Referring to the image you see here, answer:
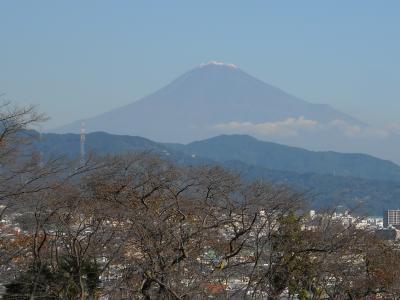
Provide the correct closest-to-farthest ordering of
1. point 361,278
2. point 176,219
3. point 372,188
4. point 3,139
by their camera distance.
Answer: point 3,139
point 176,219
point 361,278
point 372,188

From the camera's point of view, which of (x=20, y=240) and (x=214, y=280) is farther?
(x=20, y=240)

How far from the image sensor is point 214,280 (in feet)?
64.6

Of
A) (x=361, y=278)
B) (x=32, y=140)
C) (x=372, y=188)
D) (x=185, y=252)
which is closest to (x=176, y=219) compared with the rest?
(x=185, y=252)

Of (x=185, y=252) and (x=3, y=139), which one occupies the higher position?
(x=3, y=139)

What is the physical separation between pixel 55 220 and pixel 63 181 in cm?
126

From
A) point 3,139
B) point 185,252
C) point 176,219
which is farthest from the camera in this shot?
point 176,219

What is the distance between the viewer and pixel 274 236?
20.5m

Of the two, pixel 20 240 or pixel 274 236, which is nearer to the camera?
pixel 274 236

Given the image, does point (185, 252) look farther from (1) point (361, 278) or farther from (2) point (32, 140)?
(1) point (361, 278)

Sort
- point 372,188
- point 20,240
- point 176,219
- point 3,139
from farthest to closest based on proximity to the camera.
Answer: point 372,188
point 20,240
point 176,219
point 3,139

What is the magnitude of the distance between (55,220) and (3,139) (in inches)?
122

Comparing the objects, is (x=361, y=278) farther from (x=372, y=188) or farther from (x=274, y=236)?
(x=372, y=188)

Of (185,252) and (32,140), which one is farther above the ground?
(32,140)

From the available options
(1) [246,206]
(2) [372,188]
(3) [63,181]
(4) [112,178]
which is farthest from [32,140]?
(2) [372,188]
